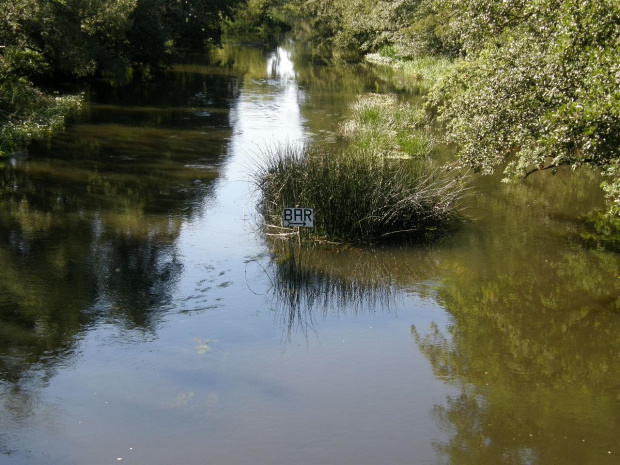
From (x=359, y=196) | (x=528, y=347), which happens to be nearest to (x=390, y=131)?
(x=359, y=196)

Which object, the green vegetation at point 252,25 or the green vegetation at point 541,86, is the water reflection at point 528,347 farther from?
the green vegetation at point 252,25

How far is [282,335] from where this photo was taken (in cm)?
952

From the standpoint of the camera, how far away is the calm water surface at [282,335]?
7.11 metres

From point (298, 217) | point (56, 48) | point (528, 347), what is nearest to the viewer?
point (528, 347)

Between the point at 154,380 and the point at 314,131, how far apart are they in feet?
51.8

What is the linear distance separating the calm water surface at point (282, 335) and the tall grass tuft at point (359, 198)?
544 mm

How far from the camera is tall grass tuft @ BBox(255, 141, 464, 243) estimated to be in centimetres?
1295

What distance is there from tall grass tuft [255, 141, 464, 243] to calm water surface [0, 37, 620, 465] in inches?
21.4

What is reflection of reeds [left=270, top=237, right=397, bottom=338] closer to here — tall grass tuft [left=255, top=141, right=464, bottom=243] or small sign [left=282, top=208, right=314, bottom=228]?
tall grass tuft [left=255, top=141, right=464, bottom=243]

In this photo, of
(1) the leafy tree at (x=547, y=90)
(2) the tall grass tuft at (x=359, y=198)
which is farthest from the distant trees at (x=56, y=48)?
(1) the leafy tree at (x=547, y=90)

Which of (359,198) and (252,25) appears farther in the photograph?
(252,25)

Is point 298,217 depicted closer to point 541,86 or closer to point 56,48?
point 541,86

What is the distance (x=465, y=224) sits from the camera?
1448 cm

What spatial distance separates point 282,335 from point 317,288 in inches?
68.1
